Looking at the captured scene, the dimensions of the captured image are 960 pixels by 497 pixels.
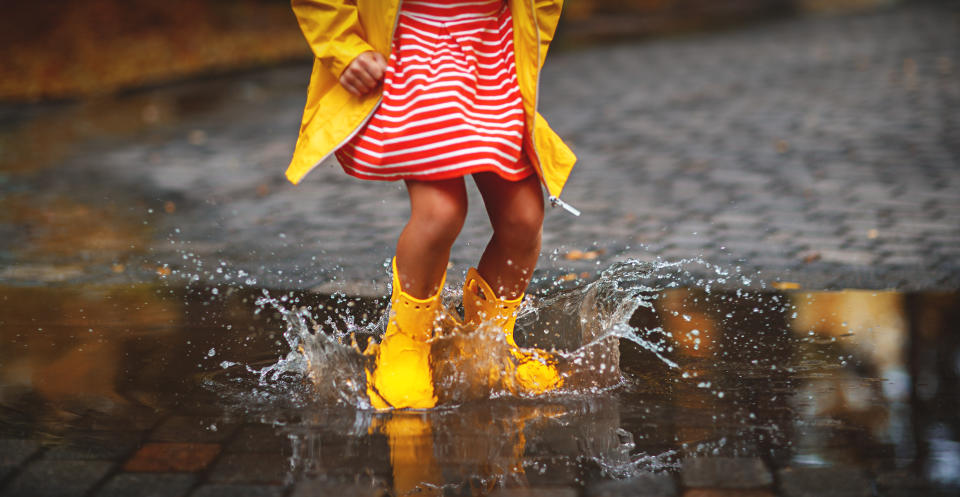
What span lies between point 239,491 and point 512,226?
1.14m

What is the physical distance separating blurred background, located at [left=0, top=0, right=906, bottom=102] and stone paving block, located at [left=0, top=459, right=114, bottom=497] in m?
9.14

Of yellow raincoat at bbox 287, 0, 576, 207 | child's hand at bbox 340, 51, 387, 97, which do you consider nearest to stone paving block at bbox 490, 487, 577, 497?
yellow raincoat at bbox 287, 0, 576, 207

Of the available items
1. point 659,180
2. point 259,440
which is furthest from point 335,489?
point 659,180

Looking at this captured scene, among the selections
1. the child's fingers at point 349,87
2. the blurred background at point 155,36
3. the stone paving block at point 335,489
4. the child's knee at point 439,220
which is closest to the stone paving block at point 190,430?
the stone paving block at point 335,489

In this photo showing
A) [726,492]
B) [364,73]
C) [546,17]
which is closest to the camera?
[726,492]

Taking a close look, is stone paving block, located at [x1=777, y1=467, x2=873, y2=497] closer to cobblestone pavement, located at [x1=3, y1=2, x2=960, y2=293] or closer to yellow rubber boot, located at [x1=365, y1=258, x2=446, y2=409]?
yellow rubber boot, located at [x1=365, y1=258, x2=446, y2=409]

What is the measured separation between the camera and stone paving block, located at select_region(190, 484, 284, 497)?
2484 millimetres

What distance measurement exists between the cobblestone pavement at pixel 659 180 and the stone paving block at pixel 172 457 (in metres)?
1.72

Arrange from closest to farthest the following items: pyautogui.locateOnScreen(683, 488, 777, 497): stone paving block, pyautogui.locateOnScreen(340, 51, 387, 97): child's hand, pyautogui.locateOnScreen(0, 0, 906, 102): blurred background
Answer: pyautogui.locateOnScreen(683, 488, 777, 497): stone paving block < pyautogui.locateOnScreen(340, 51, 387, 97): child's hand < pyautogui.locateOnScreen(0, 0, 906, 102): blurred background

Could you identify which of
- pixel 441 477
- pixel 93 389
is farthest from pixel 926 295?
pixel 93 389

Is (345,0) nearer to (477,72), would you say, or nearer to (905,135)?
(477,72)

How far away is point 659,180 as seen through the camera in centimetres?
666

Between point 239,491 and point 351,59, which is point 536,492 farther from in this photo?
point 351,59

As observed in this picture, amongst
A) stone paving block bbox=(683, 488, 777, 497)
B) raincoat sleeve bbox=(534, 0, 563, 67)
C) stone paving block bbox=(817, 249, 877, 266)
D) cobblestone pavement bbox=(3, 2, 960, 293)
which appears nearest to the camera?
stone paving block bbox=(683, 488, 777, 497)
